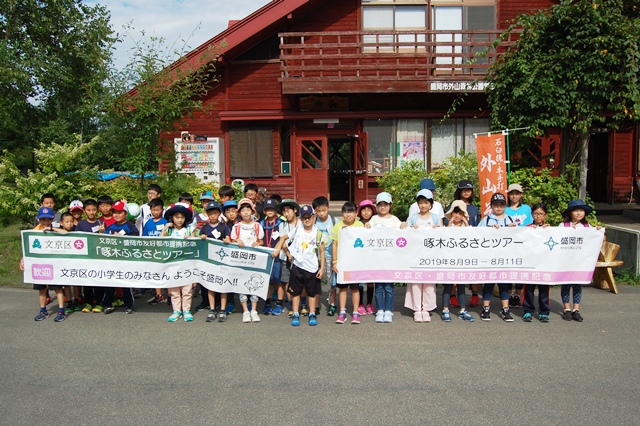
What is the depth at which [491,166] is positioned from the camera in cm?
878

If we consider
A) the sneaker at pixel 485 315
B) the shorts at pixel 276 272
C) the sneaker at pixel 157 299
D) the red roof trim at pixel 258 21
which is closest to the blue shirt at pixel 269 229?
the shorts at pixel 276 272

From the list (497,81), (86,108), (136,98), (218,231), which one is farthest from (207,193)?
(497,81)

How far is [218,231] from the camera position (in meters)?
7.04

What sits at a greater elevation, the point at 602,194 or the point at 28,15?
the point at 28,15

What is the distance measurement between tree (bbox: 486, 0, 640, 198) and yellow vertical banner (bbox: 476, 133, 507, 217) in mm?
916

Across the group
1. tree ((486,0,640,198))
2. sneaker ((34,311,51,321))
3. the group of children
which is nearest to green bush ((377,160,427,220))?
tree ((486,0,640,198))

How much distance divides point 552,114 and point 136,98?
25.9 feet

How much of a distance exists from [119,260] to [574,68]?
25.6 feet

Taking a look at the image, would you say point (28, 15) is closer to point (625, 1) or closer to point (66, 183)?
point (66, 183)

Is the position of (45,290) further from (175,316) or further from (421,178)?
(421,178)

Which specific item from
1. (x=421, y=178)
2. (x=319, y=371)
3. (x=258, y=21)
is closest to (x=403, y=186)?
(x=421, y=178)

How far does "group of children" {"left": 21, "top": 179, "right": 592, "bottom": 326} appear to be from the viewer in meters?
6.72

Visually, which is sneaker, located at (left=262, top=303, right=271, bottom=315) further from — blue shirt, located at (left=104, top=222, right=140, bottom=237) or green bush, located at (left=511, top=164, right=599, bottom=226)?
green bush, located at (left=511, top=164, right=599, bottom=226)

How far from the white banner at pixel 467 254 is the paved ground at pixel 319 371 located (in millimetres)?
584
